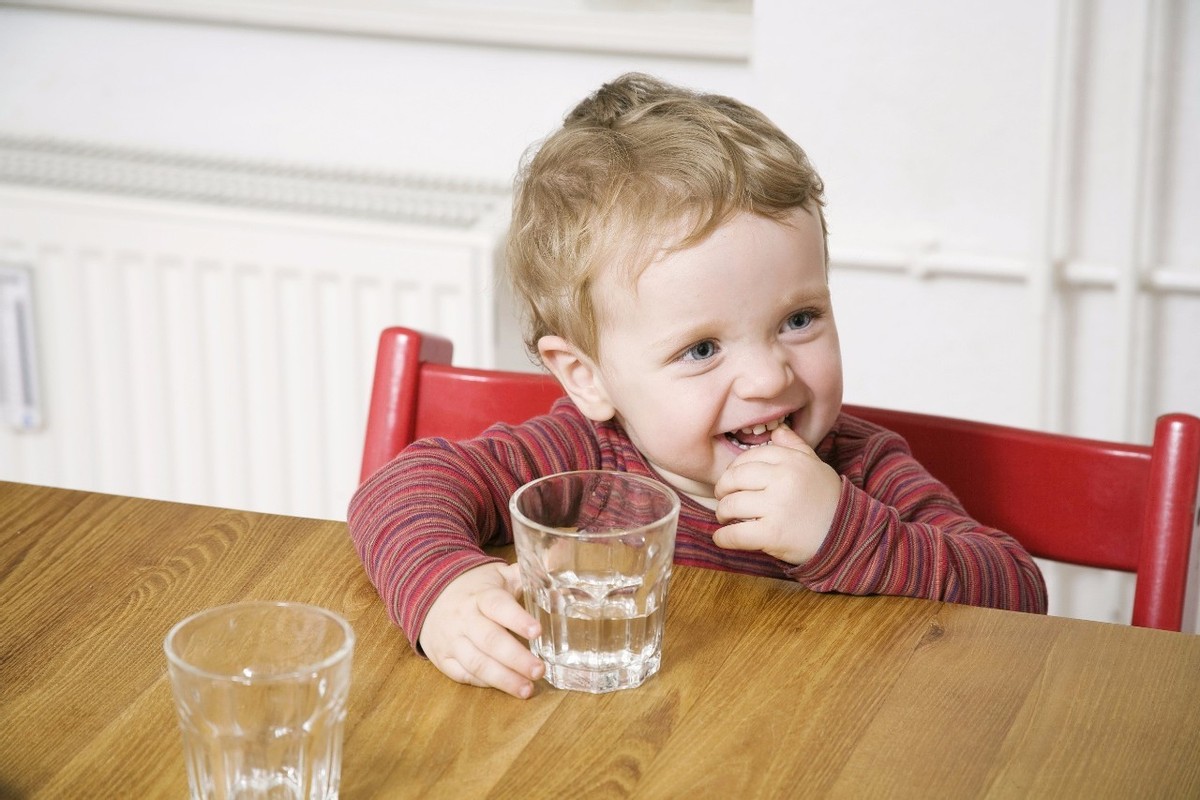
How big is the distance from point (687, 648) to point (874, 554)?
156 mm

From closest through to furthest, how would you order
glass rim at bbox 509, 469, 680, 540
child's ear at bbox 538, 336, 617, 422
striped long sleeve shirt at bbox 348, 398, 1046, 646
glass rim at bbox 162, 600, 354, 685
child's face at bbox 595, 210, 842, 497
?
1. glass rim at bbox 162, 600, 354, 685
2. glass rim at bbox 509, 469, 680, 540
3. striped long sleeve shirt at bbox 348, 398, 1046, 646
4. child's face at bbox 595, 210, 842, 497
5. child's ear at bbox 538, 336, 617, 422

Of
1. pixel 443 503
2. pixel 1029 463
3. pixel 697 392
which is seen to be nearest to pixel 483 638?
pixel 443 503

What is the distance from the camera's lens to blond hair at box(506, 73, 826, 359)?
951mm

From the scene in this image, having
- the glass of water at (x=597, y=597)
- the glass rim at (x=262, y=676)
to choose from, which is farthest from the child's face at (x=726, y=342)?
the glass rim at (x=262, y=676)

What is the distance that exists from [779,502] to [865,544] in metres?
0.06

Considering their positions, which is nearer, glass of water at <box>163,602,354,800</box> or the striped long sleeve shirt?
glass of water at <box>163,602,354,800</box>

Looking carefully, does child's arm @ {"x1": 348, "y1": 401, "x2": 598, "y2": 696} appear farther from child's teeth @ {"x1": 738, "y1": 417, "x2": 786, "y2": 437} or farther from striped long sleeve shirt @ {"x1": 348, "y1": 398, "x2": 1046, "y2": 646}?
child's teeth @ {"x1": 738, "y1": 417, "x2": 786, "y2": 437}

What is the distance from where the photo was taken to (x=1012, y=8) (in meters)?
1.60

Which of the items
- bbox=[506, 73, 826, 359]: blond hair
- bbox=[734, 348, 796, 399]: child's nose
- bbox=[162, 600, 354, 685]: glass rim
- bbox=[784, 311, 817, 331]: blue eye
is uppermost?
bbox=[506, 73, 826, 359]: blond hair

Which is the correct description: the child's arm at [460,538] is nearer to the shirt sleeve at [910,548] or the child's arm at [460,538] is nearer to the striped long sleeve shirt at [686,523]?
the striped long sleeve shirt at [686,523]

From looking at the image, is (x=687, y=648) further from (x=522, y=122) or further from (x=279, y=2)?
(x=279, y=2)

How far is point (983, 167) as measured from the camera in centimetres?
167

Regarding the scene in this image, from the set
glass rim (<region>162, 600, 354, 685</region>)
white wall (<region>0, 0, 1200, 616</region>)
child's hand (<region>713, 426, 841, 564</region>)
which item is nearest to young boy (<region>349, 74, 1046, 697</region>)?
child's hand (<region>713, 426, 841, 564</region>)

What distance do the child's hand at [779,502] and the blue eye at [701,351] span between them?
0.09 metres
